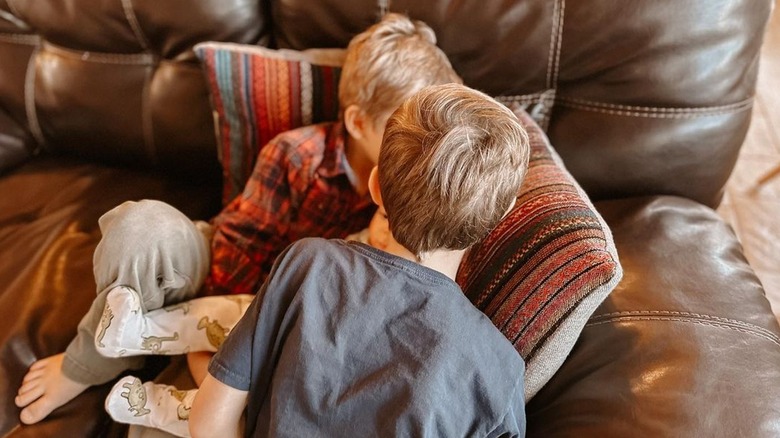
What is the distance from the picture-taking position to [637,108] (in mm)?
1095

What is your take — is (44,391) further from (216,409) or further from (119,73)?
(119,73)

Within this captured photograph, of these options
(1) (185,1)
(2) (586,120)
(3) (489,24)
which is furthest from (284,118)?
(2) (586,120)

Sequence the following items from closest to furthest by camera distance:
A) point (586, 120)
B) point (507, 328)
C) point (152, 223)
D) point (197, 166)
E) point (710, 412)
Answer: point (710, 412), point (507, 328), point (152, 223), point (586, 120), point (197, 166)

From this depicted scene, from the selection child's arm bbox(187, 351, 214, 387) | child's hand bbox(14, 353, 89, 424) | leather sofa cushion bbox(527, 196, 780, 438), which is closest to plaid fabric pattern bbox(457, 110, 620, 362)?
leather sofa cushion bbox(527, 196, 780, 438)

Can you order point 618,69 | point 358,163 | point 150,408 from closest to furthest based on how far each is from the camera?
point 150,408 < point 618,69 < point 358,163

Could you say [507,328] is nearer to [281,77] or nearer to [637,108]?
[637,108]

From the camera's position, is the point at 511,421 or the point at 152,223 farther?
the point at 152,223

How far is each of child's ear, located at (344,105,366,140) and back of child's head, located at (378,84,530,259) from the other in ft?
1.11

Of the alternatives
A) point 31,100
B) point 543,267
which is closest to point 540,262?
point 543,267

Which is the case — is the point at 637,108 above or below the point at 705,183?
above

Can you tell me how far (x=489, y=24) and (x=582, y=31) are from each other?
16 centimetres

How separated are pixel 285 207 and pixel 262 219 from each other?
50mm

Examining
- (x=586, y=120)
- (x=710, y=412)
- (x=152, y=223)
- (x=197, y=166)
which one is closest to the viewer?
(x=710, y=412)

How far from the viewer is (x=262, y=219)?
1210 mm
